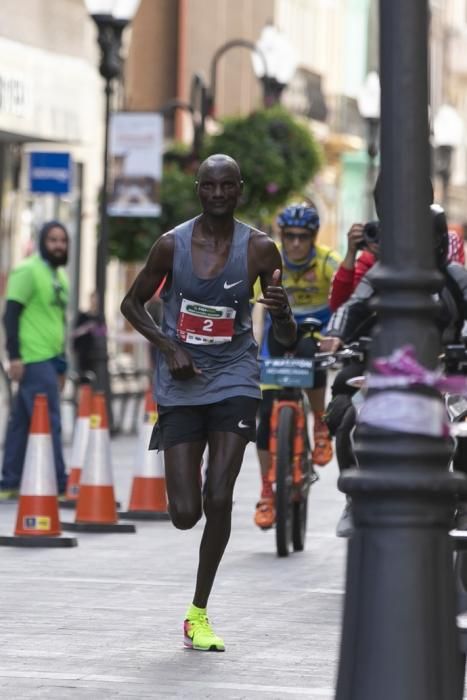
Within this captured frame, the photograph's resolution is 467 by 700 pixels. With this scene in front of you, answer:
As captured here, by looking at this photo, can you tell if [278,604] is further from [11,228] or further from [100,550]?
[11,228]

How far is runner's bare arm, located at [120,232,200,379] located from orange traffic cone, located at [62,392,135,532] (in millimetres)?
4462

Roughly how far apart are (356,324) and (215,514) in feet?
7.40

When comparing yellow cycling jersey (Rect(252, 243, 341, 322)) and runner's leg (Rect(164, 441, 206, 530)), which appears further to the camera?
yellow cycling jersey (Rect(252, 243, 341, 322))

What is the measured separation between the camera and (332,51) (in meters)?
63.6

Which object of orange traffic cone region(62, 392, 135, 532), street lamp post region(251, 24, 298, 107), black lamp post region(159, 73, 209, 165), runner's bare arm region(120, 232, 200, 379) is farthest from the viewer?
street lamp post region(251, 24, 298, 107)

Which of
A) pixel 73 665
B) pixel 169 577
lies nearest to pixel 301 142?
pixel 169 577

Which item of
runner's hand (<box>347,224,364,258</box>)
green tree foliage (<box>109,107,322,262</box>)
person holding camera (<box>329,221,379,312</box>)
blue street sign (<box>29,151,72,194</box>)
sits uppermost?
green tree foliage (<box>109,107,322,262</box>)

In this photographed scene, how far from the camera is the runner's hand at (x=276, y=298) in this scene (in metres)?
9.00

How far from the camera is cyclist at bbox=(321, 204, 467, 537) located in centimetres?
1034

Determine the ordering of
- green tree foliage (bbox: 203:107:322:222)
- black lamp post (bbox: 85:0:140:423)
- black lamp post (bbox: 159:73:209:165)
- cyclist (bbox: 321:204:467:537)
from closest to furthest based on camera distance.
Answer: cyclist (bbox: 321:204:467:537), black lamp post (bbox: 85:0:140:423), black lamp post (bbox: 159:73:209:165), green tree foliage (bbox: 203:107:322:222)

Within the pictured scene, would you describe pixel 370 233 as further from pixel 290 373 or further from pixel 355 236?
pixel 290 373

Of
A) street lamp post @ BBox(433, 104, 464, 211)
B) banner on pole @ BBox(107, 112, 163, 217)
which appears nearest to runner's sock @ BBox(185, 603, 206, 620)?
banner on pole @ BBox(107, 112, 163, 217)

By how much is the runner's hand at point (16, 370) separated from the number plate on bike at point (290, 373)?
3.26 meters

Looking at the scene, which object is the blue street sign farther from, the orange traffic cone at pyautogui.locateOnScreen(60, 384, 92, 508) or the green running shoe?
the green running shoe
